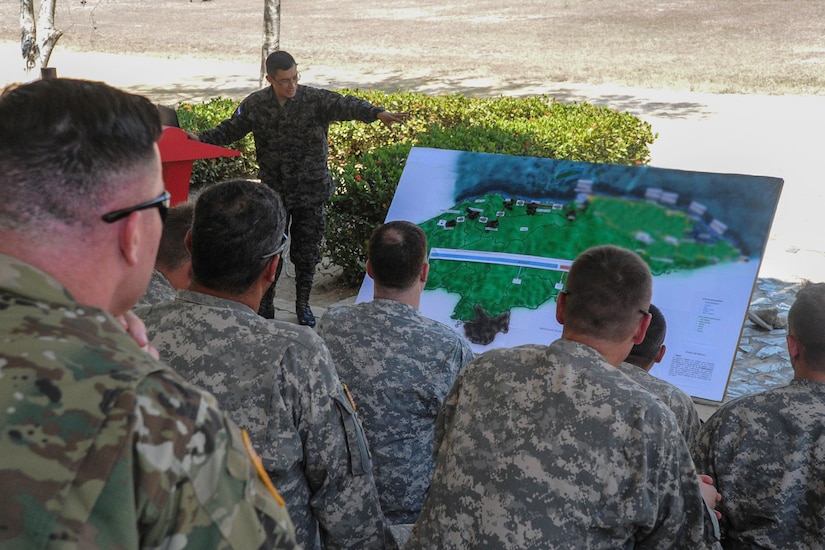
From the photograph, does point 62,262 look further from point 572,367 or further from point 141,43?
point 141,43

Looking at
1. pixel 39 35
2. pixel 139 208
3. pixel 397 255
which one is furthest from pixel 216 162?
pixel 139 208

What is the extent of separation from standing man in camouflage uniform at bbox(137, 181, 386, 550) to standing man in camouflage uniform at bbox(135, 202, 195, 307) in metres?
0.66

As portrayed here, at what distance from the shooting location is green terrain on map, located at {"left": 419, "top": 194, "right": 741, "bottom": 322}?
4453 millimetres

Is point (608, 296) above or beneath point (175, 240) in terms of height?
above

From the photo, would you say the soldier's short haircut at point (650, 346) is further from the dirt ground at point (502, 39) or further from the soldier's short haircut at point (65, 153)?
the dirt ground at point (502, 39)

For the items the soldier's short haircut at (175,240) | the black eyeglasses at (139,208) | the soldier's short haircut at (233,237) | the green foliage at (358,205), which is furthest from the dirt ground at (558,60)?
the black eyeglasses at (139,208)

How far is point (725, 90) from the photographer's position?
16578 mm

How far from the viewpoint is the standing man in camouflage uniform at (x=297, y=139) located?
18.0 ft

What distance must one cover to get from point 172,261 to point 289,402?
1183 mm

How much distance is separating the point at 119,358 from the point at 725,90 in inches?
672

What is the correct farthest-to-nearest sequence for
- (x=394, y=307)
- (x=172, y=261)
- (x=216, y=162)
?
1. (x=216, y=162)
2. (x=172, y=261)
3. (x=394, y=307)

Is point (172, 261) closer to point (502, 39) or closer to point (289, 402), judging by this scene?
point (289, 402)

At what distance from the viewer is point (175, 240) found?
313cm

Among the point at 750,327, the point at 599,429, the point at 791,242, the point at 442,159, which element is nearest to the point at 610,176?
the point at 442,159
